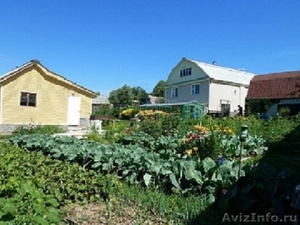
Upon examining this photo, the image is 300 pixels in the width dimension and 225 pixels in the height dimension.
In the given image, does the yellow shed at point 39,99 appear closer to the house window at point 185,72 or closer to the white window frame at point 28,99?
the white window frame at point 28,99

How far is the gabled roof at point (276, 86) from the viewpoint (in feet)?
90.0

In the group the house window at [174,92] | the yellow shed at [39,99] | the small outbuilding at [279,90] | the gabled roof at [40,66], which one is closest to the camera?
the gabled roof at [40,66]

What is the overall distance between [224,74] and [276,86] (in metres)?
6.16

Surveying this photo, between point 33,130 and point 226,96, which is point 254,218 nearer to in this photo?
point 33,130

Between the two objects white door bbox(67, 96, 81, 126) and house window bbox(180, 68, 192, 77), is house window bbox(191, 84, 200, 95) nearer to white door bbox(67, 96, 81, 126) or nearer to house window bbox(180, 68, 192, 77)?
house window bbox(180, 68, 192, 77)

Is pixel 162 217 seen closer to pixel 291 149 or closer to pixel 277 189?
pixel 277 189

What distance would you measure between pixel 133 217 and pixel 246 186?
127 centimetres

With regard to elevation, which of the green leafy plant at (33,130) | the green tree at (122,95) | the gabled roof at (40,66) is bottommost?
the green leafy plant at (33,130)

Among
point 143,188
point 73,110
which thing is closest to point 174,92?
point 73,110

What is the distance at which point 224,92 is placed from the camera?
3195 cm

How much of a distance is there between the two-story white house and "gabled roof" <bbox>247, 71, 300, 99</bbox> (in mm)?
2352

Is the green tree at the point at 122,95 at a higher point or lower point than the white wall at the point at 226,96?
higher

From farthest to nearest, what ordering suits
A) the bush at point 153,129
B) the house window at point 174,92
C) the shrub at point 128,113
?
the house window at point 174,92 → the shrub at point 128,113 → the bush at point 153,129

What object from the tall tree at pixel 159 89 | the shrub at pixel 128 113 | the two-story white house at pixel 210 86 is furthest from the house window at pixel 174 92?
the tall tree at pixel 159 89
